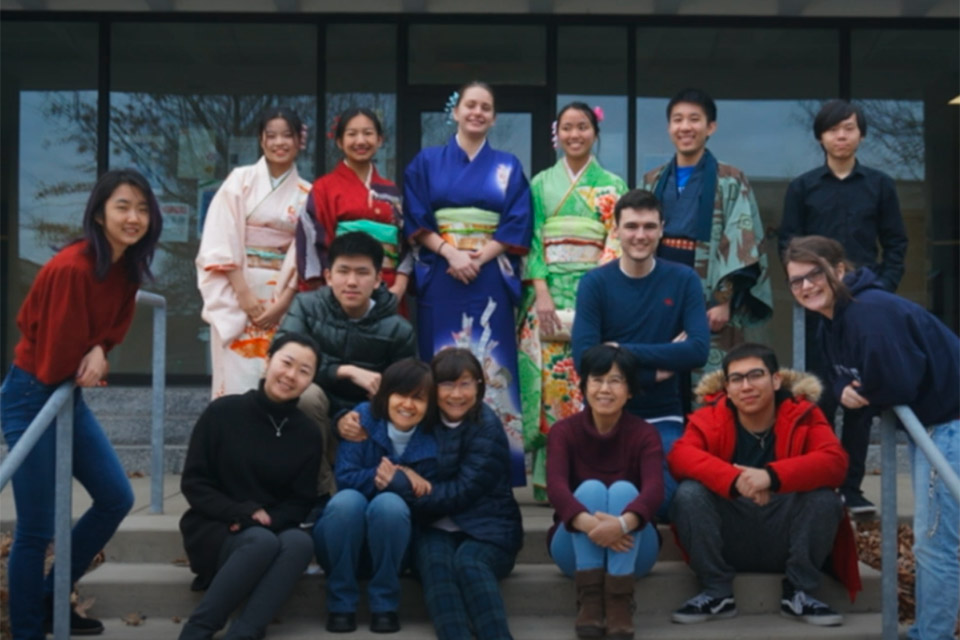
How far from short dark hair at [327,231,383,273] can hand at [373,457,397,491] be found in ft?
2.89

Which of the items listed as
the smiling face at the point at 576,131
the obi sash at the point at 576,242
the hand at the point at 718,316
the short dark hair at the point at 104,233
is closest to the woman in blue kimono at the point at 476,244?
the obi sash at the point at 576,242

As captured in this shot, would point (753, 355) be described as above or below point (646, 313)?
below

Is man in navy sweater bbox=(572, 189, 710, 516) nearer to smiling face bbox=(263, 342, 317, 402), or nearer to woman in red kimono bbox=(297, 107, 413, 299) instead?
woman in red kimono bbox=(297, 107, 413, 299)

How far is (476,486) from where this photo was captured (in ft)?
14.4

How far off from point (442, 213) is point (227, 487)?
5.24 feet

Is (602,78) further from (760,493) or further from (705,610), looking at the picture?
(705,610)

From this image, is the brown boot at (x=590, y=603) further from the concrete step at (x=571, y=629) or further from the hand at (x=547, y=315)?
the hand at (x=547, y=315)

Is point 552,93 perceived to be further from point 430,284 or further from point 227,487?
point 227,487

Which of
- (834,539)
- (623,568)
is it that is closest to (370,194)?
(623,568)

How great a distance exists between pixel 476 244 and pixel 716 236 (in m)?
1.03

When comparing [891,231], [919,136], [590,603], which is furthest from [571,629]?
[919,136]

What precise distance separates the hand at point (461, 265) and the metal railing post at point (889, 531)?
1808 millimetres

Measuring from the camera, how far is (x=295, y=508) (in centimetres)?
432

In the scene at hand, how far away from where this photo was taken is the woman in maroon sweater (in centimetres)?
420
